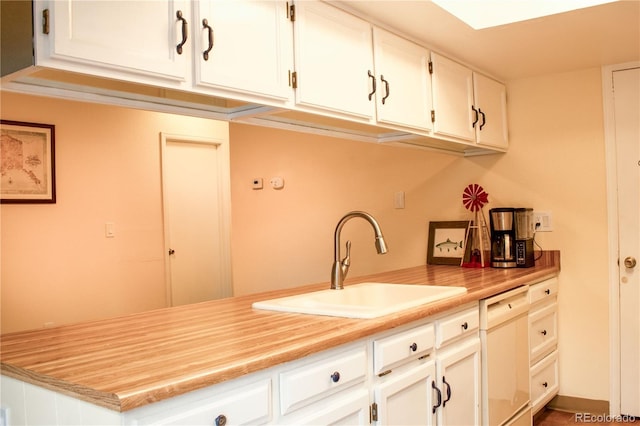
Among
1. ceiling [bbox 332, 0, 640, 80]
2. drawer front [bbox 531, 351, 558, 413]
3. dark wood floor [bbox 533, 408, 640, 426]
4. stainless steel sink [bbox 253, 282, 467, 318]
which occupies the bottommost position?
dark wood floor [bbox 533, 408, 640, 426]

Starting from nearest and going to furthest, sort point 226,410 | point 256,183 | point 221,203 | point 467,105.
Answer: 1. point 226,410
2. point 467,105
3. point 221,203
4. point 256,183

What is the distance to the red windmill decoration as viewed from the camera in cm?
352

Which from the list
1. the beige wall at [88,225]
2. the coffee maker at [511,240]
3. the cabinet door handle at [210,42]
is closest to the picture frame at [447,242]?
the coffee maker at [511,240]

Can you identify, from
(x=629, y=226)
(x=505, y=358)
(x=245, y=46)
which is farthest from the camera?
(x=629, y=226)

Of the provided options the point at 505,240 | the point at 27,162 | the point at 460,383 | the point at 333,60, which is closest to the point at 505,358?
the point at 460,383

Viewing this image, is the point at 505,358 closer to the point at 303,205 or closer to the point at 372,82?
the point at 372,82

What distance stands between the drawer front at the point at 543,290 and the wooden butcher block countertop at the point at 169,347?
1.05 meters

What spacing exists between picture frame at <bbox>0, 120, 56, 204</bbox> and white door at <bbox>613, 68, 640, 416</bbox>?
3.53 metres

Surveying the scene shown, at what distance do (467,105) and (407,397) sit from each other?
1.82 m

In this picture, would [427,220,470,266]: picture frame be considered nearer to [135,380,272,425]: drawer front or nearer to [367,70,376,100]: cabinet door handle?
[367,70,376,100]: cabinet door handle

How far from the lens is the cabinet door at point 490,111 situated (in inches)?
131

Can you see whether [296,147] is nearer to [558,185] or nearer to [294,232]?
[294,232]

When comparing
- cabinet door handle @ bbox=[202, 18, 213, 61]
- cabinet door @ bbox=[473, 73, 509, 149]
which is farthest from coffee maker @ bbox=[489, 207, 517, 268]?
cabinet door handle @ bbox=[202, 18, 213, 61]

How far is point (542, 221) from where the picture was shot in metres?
3.57
